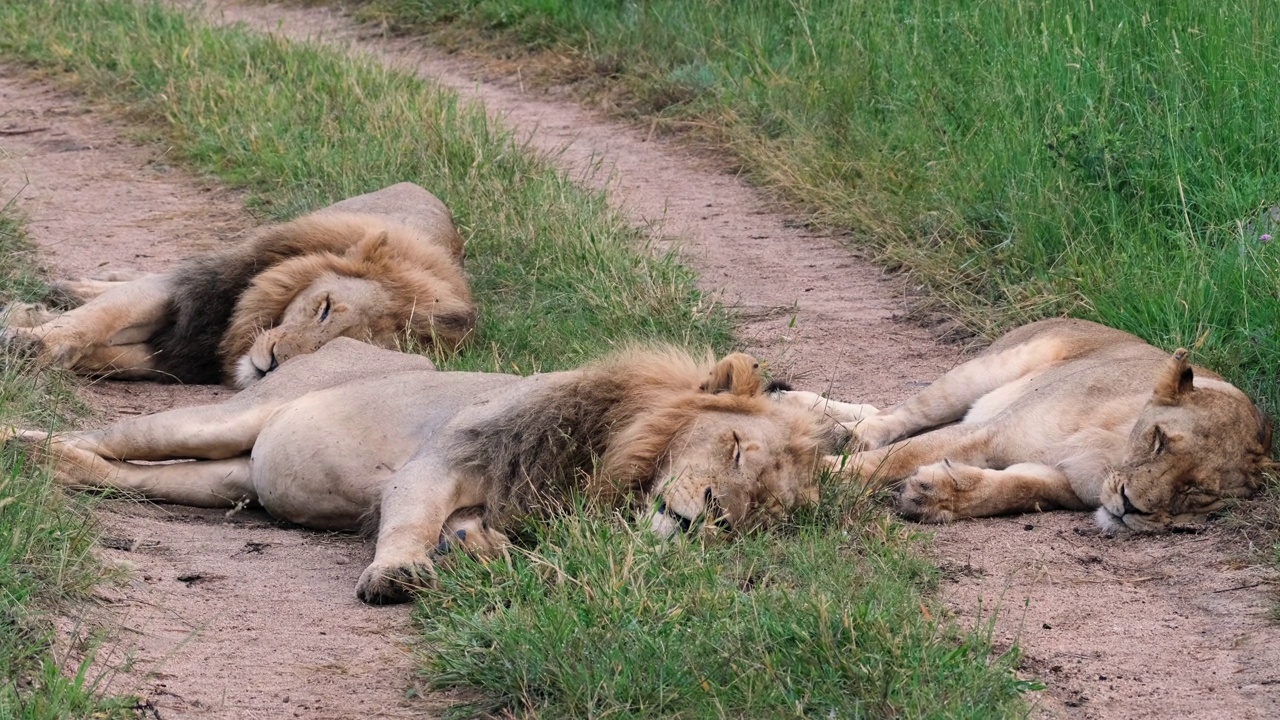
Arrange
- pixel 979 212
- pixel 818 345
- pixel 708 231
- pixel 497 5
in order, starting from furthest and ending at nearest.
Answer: pixel 497 5, pixel 708 231, pixel 979 212, pixel 818 345

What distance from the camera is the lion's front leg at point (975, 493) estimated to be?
3.88m

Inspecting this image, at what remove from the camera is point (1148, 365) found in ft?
13.6

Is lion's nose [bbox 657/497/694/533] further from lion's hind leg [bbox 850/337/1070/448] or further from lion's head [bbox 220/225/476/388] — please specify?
lion's head [bbox 220/225/476/388]

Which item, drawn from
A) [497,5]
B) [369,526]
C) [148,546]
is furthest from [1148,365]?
[497,5]

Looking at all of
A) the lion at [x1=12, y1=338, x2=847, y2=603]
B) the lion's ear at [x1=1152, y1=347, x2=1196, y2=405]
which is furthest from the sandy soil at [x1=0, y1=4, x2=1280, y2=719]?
the lion's ear at [x1=1152, y1=347, x2=1196, y2=405]

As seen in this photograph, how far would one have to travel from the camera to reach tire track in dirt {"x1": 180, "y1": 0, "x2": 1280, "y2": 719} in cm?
293

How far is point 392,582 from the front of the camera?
3.11m

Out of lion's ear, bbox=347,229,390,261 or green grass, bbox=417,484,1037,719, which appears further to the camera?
lion's ear, bbox=347,229,390,261

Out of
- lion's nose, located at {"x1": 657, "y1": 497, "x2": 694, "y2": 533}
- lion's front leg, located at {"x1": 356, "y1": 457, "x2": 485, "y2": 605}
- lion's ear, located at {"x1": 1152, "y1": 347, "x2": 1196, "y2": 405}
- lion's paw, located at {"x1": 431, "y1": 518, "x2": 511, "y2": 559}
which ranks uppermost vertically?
lion's ear, located at {"x1": 1152, "y1": 347, "x2": 1196, "y2": 405}

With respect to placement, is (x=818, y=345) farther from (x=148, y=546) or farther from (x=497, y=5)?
(x=497, y=5)

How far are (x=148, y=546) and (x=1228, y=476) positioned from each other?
2.54 metres

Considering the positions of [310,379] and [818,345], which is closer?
[310,379]

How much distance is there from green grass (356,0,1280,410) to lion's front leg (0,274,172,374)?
8.93 ft

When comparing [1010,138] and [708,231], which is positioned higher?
[1010,138]
